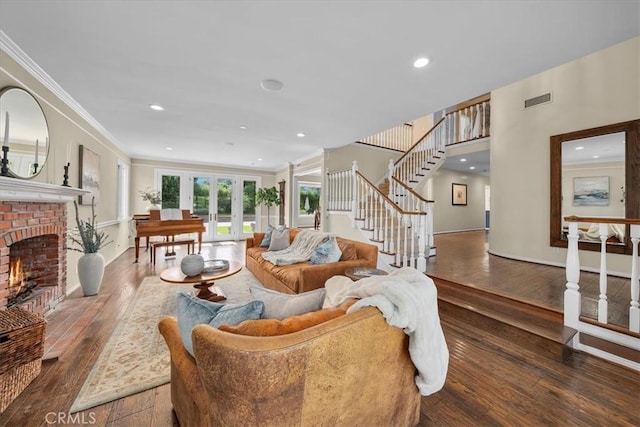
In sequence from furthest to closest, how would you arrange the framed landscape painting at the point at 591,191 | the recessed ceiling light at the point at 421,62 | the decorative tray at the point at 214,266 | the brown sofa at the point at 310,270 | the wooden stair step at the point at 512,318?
the framed landscape painting at the point at 591,191 < the decorative tray at the point at 214,266 < the brown sofa at the point at 310,270 < the recessed ceiling light at the point at 421,62 < the wooden stair step at the point at 512,318

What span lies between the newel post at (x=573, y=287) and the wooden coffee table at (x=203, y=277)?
3.31 m

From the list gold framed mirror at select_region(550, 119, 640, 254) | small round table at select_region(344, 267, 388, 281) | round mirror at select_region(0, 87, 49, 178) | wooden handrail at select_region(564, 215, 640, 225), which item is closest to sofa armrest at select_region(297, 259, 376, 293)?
small round table at select_region(344, 267, 388, 281)

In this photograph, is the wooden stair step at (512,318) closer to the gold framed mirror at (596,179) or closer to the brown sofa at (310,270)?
the brown sofa at (310,270)

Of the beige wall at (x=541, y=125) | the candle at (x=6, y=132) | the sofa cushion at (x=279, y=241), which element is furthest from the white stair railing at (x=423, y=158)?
the candle at (x=6, y=132)

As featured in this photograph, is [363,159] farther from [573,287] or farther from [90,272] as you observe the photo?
[90,272]

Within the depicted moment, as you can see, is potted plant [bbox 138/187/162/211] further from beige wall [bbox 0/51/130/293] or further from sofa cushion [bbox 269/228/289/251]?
sofa cushion [bbox 269/228/289/251]

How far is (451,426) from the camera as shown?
1403 mm

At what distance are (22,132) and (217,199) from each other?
5572mm

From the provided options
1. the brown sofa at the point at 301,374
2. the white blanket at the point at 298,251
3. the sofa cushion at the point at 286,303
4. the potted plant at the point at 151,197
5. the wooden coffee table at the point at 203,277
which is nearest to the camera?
the brown sofa at the point at 301,374

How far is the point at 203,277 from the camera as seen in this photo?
2836 mm

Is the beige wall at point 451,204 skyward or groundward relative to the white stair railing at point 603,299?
skyward

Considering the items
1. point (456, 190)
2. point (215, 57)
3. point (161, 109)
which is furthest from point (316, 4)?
point (456, 190)

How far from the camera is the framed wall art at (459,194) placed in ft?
26.1

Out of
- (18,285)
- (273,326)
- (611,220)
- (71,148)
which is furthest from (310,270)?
(71,148)
